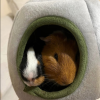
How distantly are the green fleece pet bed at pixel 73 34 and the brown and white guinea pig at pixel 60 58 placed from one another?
0.04 m

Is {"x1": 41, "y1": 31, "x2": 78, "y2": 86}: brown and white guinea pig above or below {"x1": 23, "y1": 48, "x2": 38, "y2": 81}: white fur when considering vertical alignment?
below

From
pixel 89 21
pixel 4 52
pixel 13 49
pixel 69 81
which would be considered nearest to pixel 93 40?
pixel 89 21

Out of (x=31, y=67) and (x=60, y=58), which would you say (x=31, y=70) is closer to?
(x=31, y=67)

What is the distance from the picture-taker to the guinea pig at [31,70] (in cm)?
56

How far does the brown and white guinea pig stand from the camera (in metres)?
0.58

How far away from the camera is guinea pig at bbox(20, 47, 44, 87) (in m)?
0.56

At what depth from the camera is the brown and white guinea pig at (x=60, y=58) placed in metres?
0.58

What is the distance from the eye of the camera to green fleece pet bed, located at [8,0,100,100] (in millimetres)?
560

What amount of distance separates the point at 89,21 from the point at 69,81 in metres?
0.23

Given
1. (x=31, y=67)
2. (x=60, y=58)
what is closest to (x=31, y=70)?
(x=31, y=67)

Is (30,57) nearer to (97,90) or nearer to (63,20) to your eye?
(63,20)

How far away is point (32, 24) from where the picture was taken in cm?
56

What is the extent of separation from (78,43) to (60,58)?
93 mm

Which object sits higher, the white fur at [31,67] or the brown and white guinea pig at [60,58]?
the white fur at [31,67]
